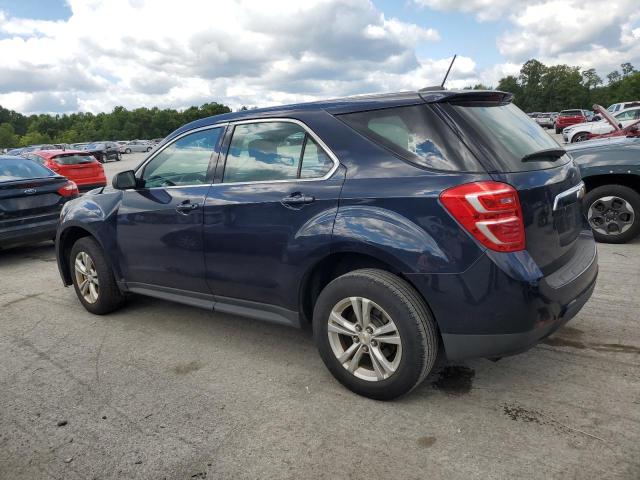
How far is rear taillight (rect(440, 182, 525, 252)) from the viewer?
2533 millimetres

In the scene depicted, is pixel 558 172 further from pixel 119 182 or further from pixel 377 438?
pixel 119 182

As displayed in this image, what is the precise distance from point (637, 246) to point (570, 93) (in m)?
127

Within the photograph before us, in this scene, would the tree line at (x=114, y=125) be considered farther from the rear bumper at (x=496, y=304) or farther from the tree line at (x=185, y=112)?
the rear bumper at (x=496, y=304)

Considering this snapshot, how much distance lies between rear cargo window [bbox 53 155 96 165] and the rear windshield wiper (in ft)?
51.8

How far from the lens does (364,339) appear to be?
293 centimetres

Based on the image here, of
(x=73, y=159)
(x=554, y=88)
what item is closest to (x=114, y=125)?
(x=554, y=88)

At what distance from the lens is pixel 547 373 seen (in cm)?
319

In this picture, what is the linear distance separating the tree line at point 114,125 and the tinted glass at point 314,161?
12101 cm

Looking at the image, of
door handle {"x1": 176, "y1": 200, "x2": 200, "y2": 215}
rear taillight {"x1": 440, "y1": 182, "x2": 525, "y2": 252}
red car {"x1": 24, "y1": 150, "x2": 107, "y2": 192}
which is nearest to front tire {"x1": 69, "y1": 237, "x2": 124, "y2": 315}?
door handle {"x1": 176, "y1": 200, "x2": 200, "y2": 215}

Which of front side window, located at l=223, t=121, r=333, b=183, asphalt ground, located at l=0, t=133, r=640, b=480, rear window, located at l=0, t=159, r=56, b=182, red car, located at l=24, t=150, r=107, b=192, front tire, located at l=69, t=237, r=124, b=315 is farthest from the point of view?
red car, located at l=24, t=150, r=107, b=192

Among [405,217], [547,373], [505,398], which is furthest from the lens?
[547,373]

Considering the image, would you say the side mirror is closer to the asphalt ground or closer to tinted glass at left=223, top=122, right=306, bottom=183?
tinted glass at left=223, top=122, right=306, bottom=183

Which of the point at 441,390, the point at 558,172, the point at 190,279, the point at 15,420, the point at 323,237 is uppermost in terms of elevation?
the point at 558,172

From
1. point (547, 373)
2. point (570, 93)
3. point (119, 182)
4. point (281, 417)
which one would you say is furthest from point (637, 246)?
point (570, 93)
